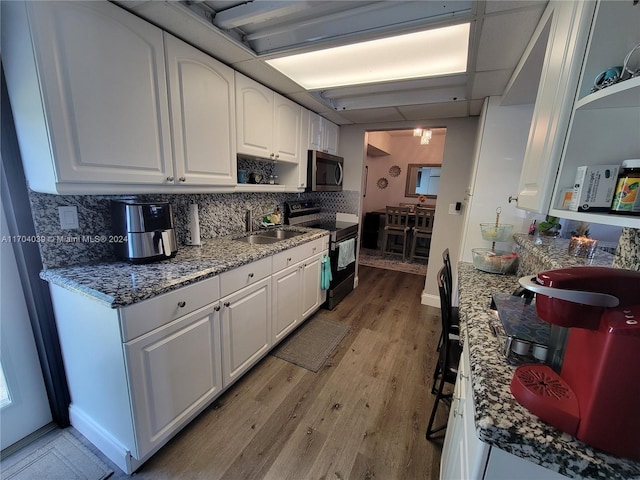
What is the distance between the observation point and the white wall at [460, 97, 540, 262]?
2.20 meters

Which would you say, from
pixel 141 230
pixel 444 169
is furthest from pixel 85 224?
pixel 444 169

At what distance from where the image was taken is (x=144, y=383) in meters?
1.25

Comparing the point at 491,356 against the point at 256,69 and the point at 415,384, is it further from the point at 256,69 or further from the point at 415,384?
the point at 256,69

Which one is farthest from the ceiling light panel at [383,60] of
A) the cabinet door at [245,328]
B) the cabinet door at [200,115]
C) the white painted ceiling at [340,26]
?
the cabinet door at [245,328]

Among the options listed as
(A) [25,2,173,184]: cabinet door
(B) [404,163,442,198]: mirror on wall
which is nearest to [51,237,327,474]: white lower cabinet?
(A) [25,2,173,184]: cabinet door

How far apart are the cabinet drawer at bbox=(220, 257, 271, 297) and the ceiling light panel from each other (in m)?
1.42

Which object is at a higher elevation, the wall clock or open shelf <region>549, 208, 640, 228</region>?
the wall clock

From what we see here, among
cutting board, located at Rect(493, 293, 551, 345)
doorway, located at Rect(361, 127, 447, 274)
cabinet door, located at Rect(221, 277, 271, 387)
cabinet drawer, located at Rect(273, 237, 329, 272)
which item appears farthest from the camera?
doorway, located at Rect(361, 127, 447, 274)

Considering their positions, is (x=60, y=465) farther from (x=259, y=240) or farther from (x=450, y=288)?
(x=450, y=288)

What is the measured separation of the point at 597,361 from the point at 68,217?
212 cm

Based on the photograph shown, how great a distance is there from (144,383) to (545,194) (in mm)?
1803

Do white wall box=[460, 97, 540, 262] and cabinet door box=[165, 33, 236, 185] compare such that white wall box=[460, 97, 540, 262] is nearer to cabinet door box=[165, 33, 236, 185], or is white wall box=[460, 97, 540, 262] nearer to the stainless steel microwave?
the stainless steel microwave

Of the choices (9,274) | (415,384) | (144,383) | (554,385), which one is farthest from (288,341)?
(554,385)

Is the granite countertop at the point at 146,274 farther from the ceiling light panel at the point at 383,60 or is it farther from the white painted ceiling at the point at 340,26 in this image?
the ceiling light panel at the point at 383,60
